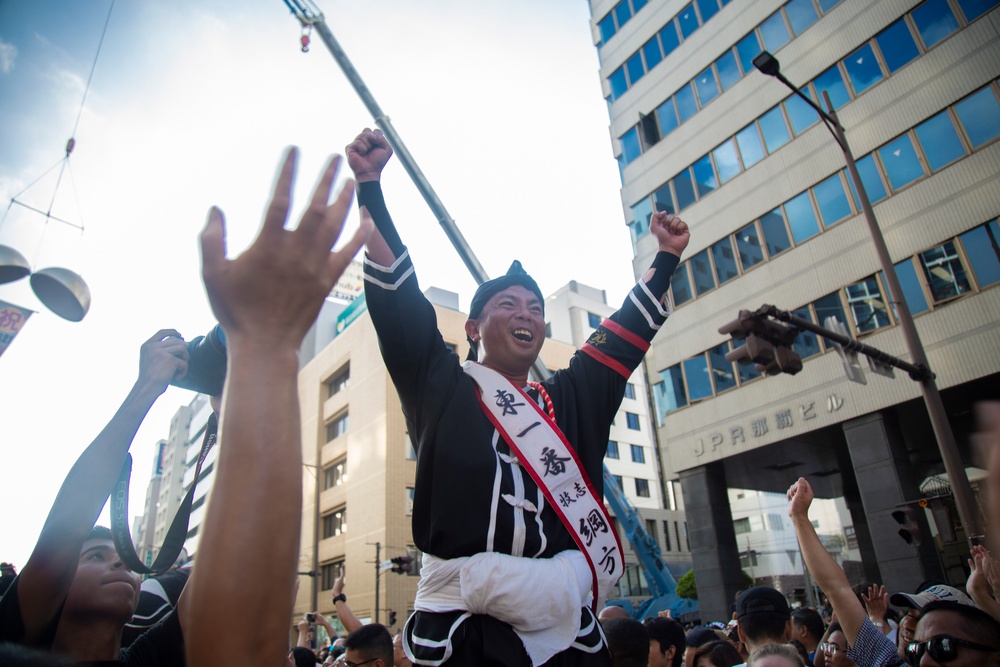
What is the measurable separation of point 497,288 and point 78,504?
5.62ft

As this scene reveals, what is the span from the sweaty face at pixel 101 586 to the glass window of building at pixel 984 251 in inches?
608

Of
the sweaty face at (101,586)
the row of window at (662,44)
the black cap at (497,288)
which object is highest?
the row of window at (662,44)

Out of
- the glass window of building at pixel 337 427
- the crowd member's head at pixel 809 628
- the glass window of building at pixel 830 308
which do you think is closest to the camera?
the crowd member's head at pixel 809 628

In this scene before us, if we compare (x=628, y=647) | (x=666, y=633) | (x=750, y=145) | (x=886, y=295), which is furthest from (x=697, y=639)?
(x=750, y=145)

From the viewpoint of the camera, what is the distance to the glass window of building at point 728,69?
18.7 metres

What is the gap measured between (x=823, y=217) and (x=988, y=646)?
50.8ft

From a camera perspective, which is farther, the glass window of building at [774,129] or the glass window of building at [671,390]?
the glass window of building at [671,390]

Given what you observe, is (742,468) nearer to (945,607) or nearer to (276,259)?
(945,607)

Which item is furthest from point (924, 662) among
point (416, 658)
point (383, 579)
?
point (383, 579)

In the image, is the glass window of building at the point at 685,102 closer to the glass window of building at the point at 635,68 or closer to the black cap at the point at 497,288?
the glass window of building at the point at 635,68

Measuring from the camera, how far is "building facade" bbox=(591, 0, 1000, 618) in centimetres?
1343

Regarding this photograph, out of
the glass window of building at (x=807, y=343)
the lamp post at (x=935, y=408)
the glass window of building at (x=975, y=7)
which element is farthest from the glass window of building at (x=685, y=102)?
the lamp post at (x=935, y=408)

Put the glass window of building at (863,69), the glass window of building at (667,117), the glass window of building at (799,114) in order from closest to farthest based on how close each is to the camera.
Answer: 1. the glass window of building at (863,69)
2. the glass window of building at (799,114)
3. the glass window of building at (667,117)

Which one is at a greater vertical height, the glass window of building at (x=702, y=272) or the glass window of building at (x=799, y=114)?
the glass window of building at (x=799, y=114)
